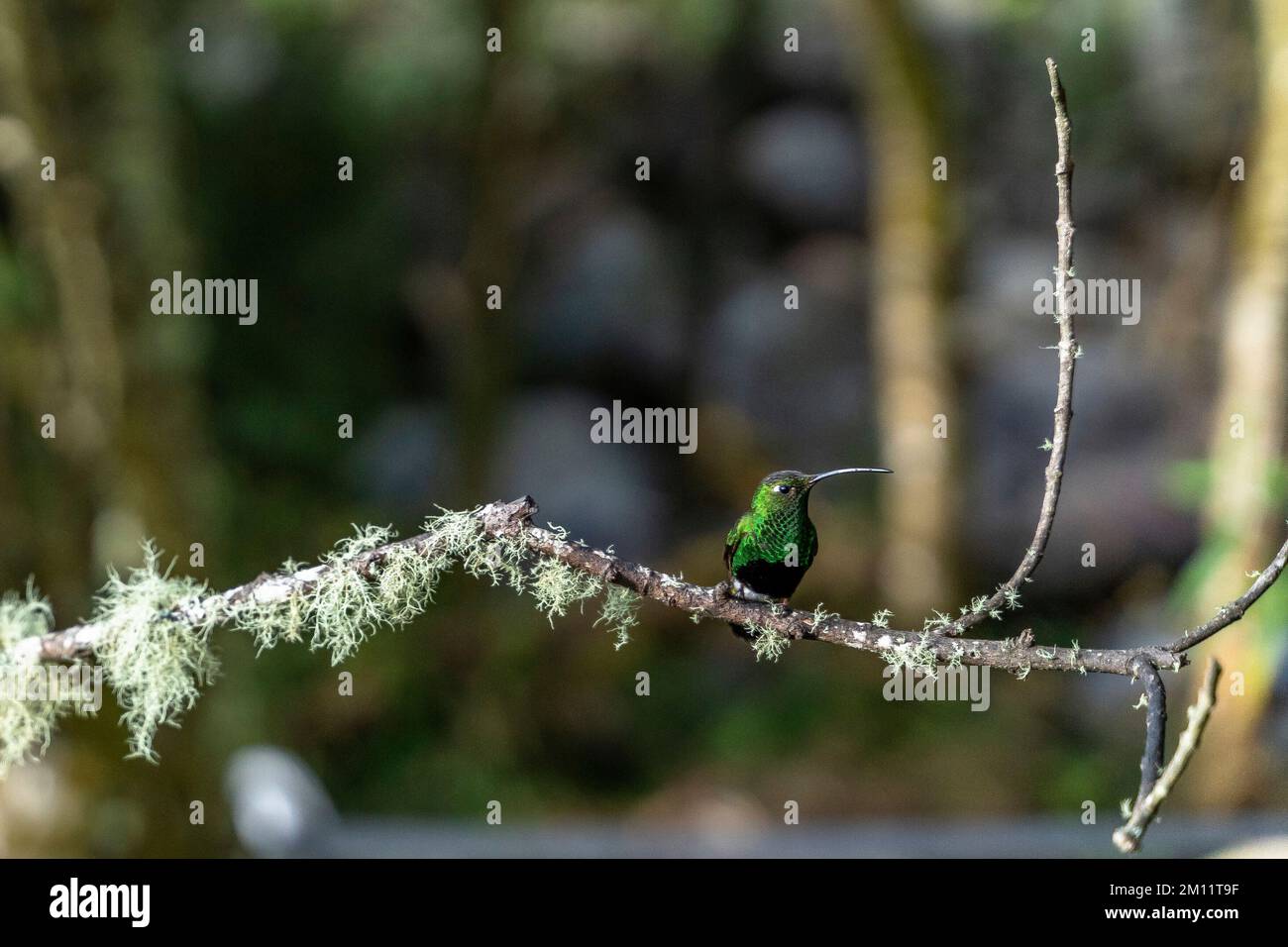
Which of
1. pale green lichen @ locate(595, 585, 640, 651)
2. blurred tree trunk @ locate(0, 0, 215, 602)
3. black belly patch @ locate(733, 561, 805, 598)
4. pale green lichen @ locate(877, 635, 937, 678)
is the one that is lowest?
pale green lichen @ locate(877, 635, 937, 678)

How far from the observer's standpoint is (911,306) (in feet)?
20.2

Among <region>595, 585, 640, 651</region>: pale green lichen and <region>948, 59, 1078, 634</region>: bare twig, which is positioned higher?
<region>948, 59, 1078, 634</region>: bare twig

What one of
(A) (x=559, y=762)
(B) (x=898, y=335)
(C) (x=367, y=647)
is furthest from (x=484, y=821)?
(B) (x=898, y=335)

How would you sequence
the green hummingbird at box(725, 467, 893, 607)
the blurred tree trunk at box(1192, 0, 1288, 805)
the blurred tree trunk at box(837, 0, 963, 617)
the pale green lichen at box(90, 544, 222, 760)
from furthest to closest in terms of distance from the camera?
the blurred tree trunk at box(837, 0, 963, 617) < the blurred tree trunk at box(1192, 0, 1288, 805) < the pale green lichen at box(90, 544, 222, 760) < the green hummingbird at box(725, 467, 893, 607)

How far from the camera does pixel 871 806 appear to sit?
6.10 metres

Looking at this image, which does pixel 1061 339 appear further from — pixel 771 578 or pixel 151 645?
pixel 151 645

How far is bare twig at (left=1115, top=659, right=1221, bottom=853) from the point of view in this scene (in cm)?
86

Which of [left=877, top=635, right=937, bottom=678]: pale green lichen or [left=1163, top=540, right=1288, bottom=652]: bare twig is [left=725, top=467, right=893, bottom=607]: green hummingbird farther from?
[left=1163, top=540, right=1288, bottom=652]: bare twig

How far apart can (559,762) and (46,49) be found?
473 centimetres

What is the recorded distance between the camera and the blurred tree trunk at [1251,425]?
4.32m

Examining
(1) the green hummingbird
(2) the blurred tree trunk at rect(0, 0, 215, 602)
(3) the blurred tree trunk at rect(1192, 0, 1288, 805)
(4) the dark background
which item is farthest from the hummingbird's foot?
(2) the blurred tree trunk at rect(0, 0, 215, 602)

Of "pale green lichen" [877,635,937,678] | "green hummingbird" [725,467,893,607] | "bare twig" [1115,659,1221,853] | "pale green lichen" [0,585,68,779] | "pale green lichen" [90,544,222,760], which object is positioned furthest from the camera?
"pale green lichen" [0,585,68,779]

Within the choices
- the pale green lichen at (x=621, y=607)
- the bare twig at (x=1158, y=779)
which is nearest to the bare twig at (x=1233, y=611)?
the bare twig at (x=1158, y=779)

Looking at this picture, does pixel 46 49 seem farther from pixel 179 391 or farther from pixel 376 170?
pixel 376 170
